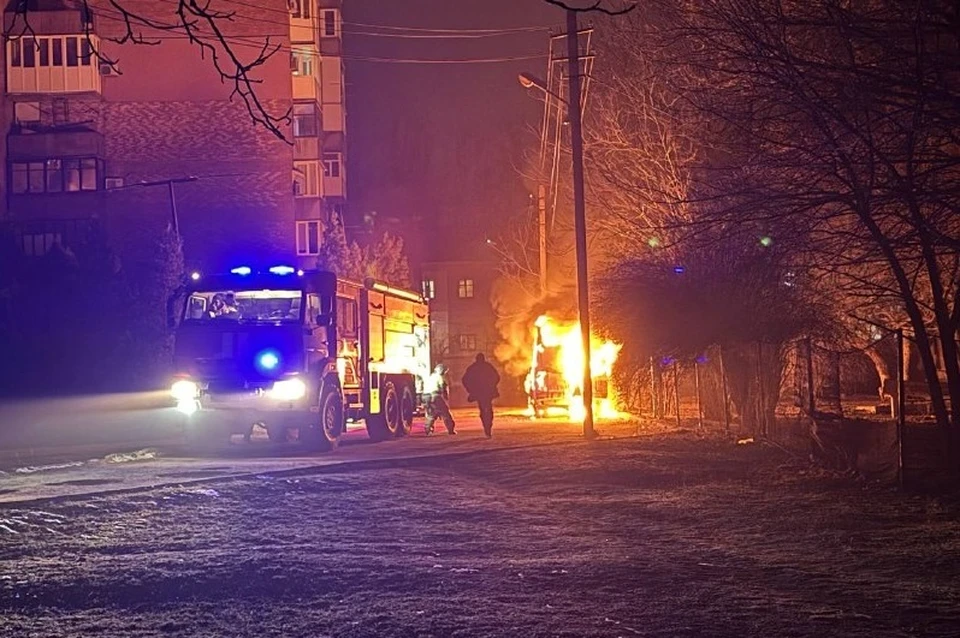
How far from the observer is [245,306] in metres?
20.3

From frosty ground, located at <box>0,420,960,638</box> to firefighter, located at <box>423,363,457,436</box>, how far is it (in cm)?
914

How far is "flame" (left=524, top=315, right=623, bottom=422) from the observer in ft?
106

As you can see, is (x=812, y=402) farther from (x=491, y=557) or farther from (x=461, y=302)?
(x=461, y=302)

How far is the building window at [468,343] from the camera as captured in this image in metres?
70.8

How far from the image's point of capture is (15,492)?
14.5 meters

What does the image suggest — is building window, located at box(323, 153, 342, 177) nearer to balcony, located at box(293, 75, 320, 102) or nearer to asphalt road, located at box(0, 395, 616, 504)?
balcony, located at box(293, 75, 320, 102)

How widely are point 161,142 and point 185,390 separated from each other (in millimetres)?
31951

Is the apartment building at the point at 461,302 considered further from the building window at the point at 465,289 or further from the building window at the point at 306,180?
the building window at the point at 306,180

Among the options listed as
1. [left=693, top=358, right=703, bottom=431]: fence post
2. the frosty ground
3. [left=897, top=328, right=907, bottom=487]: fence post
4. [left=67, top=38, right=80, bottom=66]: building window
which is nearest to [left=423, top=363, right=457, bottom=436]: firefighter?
[left=693, top=358, right=703, bottom=431]: fence post

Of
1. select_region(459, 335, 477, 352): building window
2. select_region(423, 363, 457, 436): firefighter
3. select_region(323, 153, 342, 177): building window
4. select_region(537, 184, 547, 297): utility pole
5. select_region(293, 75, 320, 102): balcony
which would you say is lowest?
select_region(423, 363, 457, 436): firefighter

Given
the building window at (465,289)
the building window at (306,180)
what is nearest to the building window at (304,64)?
the building window at (306,180)

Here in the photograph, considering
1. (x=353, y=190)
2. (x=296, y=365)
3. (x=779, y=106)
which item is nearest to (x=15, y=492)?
(x=296, y=365)

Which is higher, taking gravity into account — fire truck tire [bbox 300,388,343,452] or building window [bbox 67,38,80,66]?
building window [bbox 67,38,80,66]

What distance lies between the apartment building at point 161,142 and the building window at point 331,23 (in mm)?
1954
